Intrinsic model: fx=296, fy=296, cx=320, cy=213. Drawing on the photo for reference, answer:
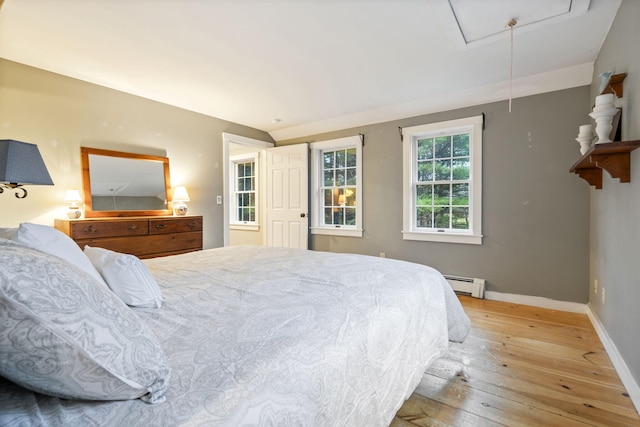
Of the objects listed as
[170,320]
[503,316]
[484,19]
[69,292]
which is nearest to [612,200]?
[503,316]

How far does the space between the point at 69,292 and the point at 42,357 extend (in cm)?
12

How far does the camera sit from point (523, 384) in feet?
5.96

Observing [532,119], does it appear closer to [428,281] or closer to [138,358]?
[428,281]

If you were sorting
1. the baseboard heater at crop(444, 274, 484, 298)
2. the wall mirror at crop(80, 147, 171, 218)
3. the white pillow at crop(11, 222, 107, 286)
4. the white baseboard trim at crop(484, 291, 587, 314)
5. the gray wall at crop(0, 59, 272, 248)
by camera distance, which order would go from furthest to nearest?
1. the baseboard heater at crop(444, 274, 484, 298)
2. the wall mirror at crop(80, 147, 171, 218)
3. the white baseboard trim at crop(484, 291, 587, 314)
4. the gray wall at crop(0, 59, 272, 248)
5. the white pillow at crop(11, 222, 107, 286)

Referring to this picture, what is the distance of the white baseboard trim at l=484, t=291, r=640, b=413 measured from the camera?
5.47 ft

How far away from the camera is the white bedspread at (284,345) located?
0.62 m

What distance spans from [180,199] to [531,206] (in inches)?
163

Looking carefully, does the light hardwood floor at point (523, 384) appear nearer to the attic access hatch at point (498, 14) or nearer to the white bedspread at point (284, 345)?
the white bedspread at point (284, 345)

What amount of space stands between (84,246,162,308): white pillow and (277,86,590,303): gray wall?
3.44 m

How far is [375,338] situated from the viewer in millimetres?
1133

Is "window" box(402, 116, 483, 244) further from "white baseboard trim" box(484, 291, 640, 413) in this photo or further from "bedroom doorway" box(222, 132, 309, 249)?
"bedroom doorway" box(222, 132, 309, 249)

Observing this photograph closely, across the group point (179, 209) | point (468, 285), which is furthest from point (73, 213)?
point (468, 285)

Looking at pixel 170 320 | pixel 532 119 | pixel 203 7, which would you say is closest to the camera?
pixel 170 320

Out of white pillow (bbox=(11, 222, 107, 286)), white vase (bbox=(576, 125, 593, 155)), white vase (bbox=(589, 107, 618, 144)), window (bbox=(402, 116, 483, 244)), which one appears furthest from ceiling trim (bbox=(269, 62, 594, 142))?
white pillow (bbox=(11, 222, 107, 286))
